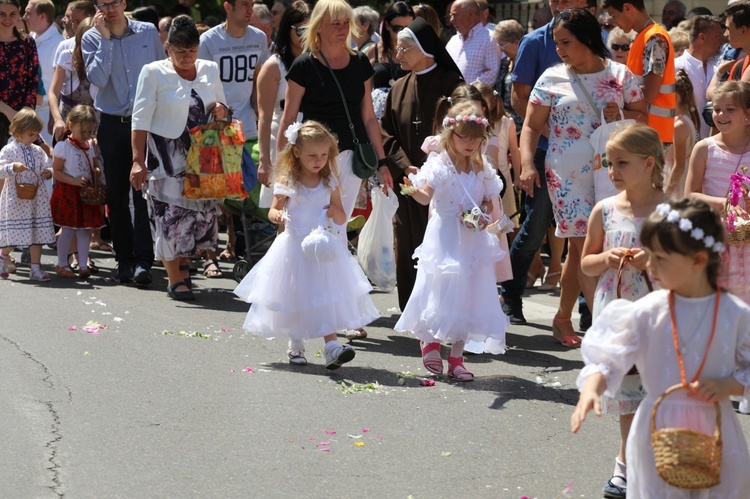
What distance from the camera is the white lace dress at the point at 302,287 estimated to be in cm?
754

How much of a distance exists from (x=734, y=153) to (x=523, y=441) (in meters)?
2.17

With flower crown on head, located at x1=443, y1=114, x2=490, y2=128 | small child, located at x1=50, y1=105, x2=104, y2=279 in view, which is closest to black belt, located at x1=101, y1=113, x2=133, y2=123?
small child, located at x1=50, y1=105, x2=104, y2=279

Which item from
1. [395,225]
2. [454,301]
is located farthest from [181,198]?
[454,301]

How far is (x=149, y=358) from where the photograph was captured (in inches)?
305

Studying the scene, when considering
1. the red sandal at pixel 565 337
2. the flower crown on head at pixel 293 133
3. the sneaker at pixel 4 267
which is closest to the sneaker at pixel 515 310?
the red sandal at pixel 565 337

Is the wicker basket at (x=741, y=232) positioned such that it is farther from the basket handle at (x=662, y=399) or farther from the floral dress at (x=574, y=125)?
the basket handle at (x=662, y=399)

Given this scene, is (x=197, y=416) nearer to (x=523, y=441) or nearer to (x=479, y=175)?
(x=523, y=441)

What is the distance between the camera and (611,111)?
7.86 meters

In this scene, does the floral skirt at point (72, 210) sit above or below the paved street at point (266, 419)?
above

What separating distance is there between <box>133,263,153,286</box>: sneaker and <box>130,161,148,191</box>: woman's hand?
3.31ft

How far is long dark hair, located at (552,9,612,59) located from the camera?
780cm

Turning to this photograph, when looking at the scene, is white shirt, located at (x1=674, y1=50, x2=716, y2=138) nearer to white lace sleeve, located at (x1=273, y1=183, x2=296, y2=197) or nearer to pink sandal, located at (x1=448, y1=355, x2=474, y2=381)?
pink sandal, located at (x1=448, y1=355, x2=474, y2=381)

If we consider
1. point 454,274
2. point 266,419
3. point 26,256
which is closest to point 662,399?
point 266,419

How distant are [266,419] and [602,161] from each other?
279 centimetres
